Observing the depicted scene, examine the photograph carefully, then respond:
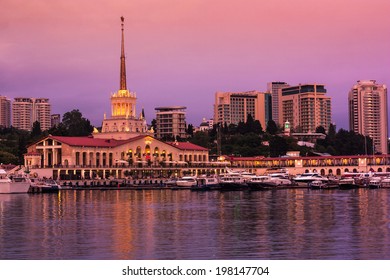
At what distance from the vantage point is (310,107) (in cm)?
13150

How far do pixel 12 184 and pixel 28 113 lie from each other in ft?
227

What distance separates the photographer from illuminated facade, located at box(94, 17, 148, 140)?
7160 centimetres

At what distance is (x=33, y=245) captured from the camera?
16.8 meters

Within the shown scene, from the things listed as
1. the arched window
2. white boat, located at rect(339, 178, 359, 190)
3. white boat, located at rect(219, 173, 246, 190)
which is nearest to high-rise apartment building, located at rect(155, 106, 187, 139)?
the arched window

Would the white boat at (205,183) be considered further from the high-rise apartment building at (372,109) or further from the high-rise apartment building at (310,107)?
the high-rise apartment building at (372,109)

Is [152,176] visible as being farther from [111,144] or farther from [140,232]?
[140,232]

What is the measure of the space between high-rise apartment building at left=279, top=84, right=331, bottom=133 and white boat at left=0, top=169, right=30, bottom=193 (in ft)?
276

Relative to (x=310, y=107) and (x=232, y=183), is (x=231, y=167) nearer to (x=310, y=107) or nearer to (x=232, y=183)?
(x=232, y=183)

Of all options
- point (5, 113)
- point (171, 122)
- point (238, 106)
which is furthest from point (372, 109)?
point (5, 113)

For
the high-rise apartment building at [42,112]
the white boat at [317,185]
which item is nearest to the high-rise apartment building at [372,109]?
the high-rise apartment building at [42,112]

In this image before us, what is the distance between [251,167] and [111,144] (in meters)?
16.6

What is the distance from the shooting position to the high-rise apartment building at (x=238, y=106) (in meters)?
136

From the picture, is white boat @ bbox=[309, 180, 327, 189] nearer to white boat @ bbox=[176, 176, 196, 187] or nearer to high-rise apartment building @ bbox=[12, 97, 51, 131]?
white boat @ bbox=[176, 176, 196, 187]
